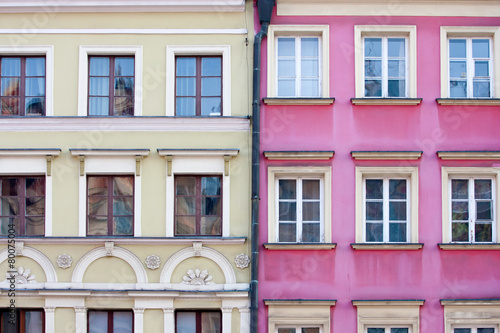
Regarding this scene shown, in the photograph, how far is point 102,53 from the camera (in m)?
16.6

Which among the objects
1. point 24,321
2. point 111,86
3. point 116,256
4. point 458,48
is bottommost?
point 24,321

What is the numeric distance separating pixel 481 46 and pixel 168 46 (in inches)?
273

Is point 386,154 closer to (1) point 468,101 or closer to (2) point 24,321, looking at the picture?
(1) point 468,101

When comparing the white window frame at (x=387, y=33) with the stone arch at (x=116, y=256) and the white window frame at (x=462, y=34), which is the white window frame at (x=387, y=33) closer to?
the white window frame at (x=462, y=34)

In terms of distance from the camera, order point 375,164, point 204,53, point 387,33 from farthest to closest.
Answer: point 387,33 < point 204,53 < point 375,164

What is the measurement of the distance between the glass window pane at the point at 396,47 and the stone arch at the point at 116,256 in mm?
7162

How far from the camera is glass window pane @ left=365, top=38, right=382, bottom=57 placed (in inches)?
655

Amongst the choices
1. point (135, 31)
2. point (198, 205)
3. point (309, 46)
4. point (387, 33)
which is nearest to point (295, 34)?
point (309, 46)

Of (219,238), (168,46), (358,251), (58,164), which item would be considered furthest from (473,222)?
(58,164)

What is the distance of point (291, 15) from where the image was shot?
54.4 feet

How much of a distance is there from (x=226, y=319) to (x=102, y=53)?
6.40 metres

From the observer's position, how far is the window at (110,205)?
16.2 meters

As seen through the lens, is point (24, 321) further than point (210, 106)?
No

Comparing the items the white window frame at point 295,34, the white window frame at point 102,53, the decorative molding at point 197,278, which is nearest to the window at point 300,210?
the decorative molding at point 197,278
